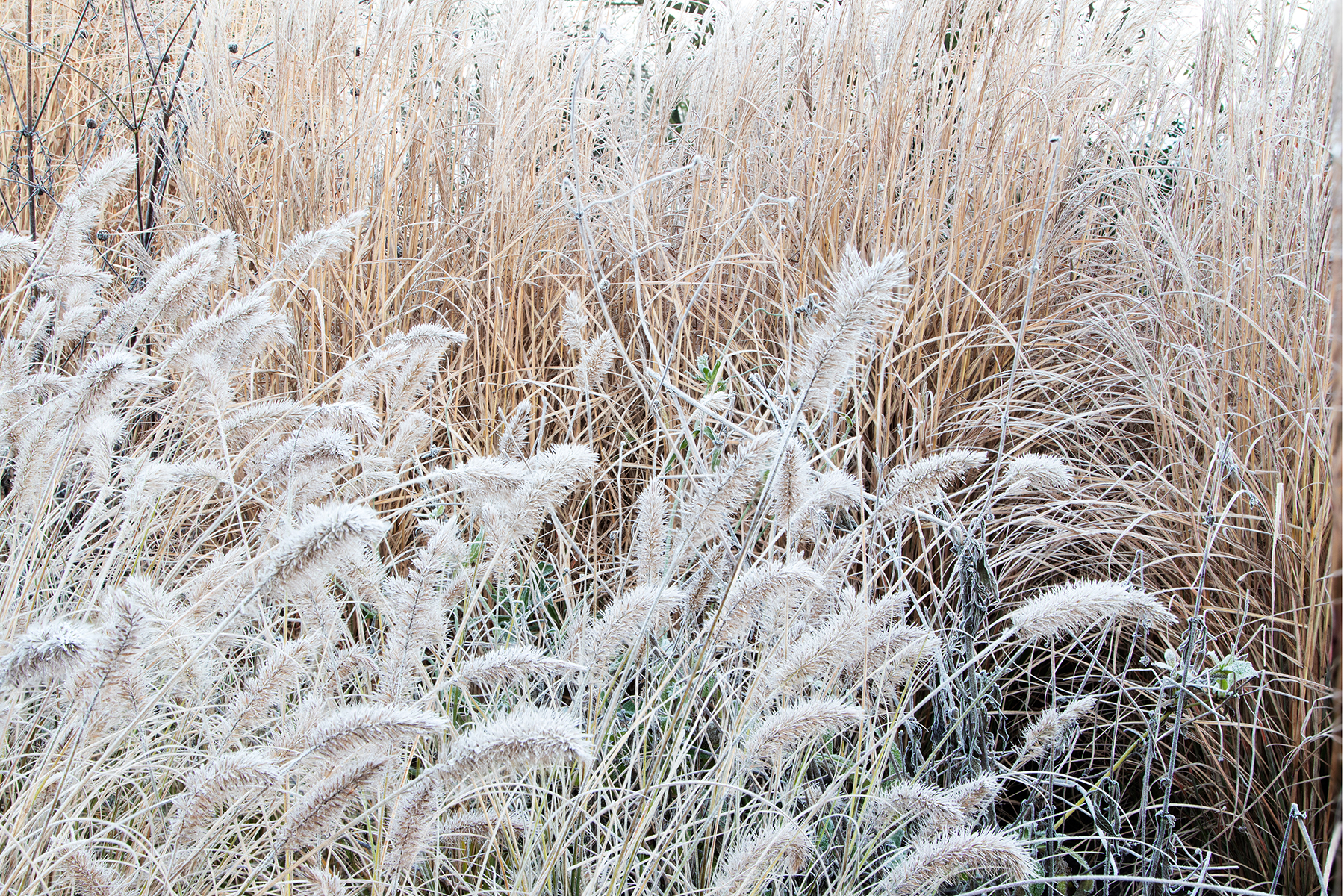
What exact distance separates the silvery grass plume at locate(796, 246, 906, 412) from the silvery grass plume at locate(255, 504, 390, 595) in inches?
16.5

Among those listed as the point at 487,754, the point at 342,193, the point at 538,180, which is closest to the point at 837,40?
the point at 538,180

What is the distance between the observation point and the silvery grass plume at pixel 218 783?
793 mm

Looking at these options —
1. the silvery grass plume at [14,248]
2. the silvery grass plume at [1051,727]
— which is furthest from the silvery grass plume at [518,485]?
the silvery grass plume at [14,248]

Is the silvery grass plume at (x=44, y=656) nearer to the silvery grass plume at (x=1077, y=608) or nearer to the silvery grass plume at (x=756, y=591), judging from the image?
the silvery grass plume at (x=756, y=591)

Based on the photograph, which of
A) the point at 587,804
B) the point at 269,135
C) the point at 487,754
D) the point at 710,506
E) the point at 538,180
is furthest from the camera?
the point at 269,135

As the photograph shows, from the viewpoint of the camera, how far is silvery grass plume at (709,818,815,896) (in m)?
0.96

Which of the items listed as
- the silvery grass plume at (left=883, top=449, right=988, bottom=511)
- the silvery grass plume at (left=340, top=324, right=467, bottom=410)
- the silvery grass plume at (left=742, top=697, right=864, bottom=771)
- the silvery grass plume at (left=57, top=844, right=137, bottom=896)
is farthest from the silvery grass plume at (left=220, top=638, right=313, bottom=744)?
the silvery grass plume at (left=883, top=449, right=988, bottom=511)

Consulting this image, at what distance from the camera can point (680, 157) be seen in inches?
103

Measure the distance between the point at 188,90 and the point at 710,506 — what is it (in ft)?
7.94

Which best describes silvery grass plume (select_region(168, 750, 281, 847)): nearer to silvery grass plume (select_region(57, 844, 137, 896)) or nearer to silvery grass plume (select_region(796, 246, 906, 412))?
silvery grass plume (select_region(57, 844, 137, 896))

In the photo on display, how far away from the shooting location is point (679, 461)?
1846 mm

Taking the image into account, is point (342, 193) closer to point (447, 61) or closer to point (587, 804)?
point (447, 61)

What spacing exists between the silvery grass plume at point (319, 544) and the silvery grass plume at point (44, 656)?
128 mm

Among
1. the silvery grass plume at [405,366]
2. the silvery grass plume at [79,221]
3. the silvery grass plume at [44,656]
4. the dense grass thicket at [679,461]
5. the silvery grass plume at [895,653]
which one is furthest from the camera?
the silvery grass plume at [79,221]
